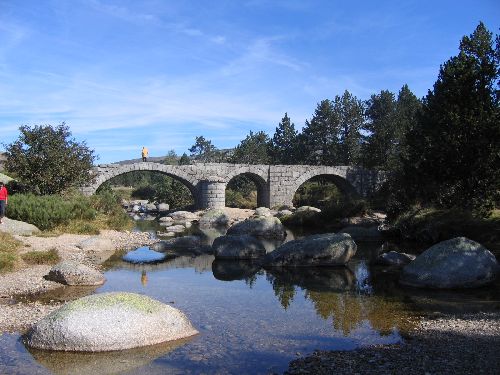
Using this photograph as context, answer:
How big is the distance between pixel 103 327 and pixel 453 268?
26.7 feet

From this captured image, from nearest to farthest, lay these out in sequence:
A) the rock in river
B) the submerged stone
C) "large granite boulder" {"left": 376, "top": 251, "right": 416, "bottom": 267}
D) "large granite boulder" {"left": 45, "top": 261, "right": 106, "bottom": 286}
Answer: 1. "large granite boulder" {"left": 45, "top": 261, "right": 106, "bottom": 286}
2. "large granite boulder" {"left": 376, "top": 251, "right": 416, "bottom": 267}
3. the submerged stone
4. the rock in river

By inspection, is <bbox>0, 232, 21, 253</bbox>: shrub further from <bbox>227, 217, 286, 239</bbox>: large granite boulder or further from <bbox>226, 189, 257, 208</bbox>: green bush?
<bbox>226, 189, 257, 208</bbox>: green bush

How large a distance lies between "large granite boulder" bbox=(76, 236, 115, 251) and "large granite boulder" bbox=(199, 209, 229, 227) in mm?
11437

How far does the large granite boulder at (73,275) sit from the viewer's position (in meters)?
11.2

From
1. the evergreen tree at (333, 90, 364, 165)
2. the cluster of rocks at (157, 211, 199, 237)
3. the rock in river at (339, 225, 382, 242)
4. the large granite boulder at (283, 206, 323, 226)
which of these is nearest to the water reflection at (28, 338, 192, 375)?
the rock in river at (339, 225, 382, 242)

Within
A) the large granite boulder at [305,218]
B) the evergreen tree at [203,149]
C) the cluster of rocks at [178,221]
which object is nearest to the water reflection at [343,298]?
the cluster of rocks at [178,221]

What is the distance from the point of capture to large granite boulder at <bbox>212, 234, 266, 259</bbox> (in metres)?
16.0

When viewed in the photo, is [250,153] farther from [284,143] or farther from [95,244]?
[95,244]

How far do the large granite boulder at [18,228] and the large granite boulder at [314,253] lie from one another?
8.70 metres

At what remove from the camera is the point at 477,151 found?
523 inches

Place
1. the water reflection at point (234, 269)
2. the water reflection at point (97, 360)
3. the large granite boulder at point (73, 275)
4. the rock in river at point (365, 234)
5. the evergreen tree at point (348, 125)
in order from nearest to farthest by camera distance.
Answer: the water reflection at point (97, 360) → the large granite boulder at point (73, 275) → the water reflection at point (234, 269) → the rock in river at point (365, 234) → the evergreen tree at point (348, 125)

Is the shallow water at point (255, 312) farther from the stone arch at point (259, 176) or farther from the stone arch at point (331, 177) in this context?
the stone arch at point (331, 177)

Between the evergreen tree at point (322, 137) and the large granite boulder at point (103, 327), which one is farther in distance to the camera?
the evergreen tree at point (322, 137)

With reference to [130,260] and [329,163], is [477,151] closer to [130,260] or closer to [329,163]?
[130,260]
